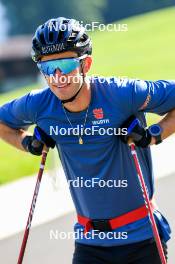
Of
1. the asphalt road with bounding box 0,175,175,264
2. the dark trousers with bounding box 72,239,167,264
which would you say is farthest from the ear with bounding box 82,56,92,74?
the asphalt road with bounding box 0,175,175,264

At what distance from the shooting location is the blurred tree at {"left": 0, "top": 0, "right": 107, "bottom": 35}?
4091 cm

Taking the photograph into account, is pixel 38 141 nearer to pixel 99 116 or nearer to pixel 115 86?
pixel 99 116

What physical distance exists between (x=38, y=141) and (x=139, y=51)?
17.2 meters

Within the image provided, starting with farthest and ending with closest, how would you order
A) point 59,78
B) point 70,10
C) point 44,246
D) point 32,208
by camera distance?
point 70,10
point 44,246
point 32,208
point 59,78

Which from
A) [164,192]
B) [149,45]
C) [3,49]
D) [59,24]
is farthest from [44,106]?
[3,49]

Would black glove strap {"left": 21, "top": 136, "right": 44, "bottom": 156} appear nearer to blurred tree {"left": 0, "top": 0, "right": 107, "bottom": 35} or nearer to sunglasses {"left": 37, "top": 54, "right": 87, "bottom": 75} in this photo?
sunglasses {"left": 37, "top": 54, "right": 87, "bottom": 75}

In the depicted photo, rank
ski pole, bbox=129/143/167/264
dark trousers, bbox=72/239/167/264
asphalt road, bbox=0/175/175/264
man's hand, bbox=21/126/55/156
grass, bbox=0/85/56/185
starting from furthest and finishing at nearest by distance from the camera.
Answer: grass, bbox=0/85/56/185 < asphalt road, bbox=0/175/175/264 < man's hand, bbox=21/126/55/156 < dark trousers, bbox=72/239/167/264 < ski pole, bbox=129/143/167/264

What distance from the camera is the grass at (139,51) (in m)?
Result: 16.0

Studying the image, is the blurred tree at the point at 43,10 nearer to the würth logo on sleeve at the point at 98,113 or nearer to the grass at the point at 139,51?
the grass at the point at 139,51

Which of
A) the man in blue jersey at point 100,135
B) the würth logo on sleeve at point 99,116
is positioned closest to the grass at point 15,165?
the man in blue jersey at point 100,135

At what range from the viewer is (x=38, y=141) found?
4.19 metres

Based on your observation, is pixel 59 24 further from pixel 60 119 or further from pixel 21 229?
pixel 21 229

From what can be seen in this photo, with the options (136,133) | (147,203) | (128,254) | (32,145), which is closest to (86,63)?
(136,133)

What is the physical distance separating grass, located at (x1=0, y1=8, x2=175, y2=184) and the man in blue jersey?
9.00m
